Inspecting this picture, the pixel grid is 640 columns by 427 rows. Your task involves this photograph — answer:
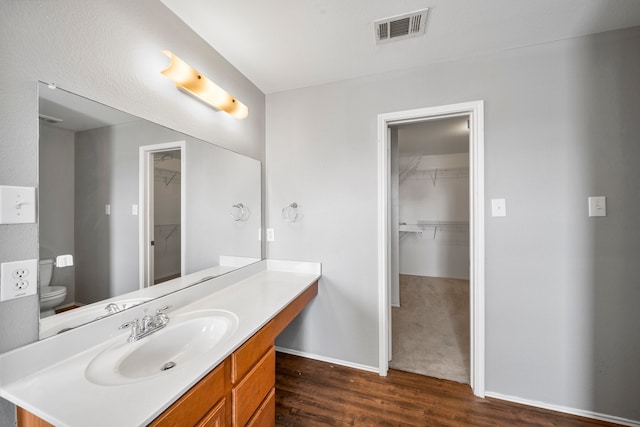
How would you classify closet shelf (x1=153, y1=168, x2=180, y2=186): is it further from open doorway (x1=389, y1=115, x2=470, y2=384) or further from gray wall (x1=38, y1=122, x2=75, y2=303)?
open doorway (x1=389, y1=115, x2=470, y2=384)

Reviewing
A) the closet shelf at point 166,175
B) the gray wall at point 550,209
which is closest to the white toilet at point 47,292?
the closet shelf at point 166,175

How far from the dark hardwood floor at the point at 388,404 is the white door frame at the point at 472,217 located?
14 centimetres

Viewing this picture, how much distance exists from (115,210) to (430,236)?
462cm

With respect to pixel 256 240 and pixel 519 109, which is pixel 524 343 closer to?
pixel 519 109

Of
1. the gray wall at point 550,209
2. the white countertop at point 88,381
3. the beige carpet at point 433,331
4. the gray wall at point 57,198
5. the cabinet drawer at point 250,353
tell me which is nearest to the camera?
the white countertop at point 88,381

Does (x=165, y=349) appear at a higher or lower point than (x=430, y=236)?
lower

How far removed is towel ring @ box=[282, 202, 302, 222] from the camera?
2.13 m

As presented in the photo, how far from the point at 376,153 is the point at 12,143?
72.9 inches

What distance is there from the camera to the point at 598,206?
4.90 feet

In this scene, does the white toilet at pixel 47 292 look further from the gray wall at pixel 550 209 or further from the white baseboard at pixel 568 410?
the white baseboard at pixel 568 410

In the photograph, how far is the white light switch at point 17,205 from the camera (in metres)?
0.78

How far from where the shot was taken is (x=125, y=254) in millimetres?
1168

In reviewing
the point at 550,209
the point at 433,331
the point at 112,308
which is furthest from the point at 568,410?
the point at 112,308

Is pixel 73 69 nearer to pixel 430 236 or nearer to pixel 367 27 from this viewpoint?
pixel 367 27
